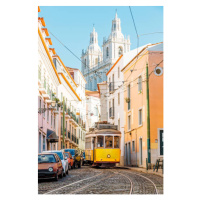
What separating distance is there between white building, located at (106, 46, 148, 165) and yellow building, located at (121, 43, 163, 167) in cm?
266

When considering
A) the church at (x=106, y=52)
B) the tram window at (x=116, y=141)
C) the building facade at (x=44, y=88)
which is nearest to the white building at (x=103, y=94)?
the building facade at (x=44, y=88)

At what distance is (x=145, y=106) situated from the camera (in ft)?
77.5

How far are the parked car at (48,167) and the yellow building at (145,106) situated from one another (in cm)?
748

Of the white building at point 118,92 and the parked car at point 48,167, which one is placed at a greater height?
the white building at point 118,92

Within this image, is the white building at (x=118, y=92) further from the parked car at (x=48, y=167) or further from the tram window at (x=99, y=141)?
the parked car at (x=48, y=167)

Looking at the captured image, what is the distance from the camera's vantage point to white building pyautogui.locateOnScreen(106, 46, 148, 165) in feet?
101

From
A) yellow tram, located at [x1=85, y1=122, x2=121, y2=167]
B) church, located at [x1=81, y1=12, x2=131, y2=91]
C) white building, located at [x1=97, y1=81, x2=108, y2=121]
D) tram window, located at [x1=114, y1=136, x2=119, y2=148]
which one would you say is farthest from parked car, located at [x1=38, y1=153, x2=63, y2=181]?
church, located at [x1=81, y1=12, x2=131, y2=91]

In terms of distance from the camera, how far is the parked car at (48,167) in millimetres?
13505

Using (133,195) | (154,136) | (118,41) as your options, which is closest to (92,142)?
(154,136)

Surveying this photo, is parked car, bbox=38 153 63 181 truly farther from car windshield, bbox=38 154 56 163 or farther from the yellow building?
the yellow building

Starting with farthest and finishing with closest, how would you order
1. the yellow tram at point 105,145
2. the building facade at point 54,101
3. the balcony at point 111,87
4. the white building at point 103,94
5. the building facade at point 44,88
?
the white building at point 103,94
the balcony at point 111,87
the yellow tram at point 105,145
the building facade at point 54,101
the building facade at point 44,88

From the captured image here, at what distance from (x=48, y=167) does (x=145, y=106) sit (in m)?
10.8
